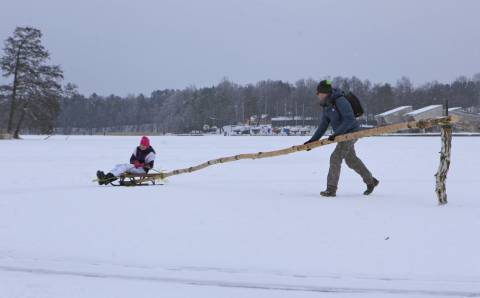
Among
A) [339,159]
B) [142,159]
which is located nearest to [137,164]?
[142,159]

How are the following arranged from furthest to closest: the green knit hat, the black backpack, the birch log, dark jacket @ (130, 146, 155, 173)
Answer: dark jacket @ (130, 146, 155, 173)
the black backpack
the green knit hat
the birch log

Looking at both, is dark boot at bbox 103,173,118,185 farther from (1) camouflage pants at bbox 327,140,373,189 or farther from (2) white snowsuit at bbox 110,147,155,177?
(1) camouflage pants at bbox 327,140,373,189

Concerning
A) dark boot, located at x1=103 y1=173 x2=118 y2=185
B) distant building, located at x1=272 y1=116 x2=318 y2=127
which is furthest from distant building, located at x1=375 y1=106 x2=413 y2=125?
dark boot, located at x1=103 y1=173 x2=118 y2=185

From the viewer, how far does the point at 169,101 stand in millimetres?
175875

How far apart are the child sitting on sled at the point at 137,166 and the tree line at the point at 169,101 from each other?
30.8 meters

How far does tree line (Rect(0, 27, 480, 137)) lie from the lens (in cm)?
5288

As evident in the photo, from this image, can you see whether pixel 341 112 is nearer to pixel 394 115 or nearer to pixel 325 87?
pixel 325 87

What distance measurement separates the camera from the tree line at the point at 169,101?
173 ft

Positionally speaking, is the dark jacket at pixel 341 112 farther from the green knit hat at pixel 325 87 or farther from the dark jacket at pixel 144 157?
the dark jacket at pixel 144 157

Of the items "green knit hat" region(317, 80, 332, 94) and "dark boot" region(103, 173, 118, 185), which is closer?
"green knit hat" region(317, 80, 332, 94)

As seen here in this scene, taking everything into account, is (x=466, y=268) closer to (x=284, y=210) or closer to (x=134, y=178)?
(x=284, y=210)

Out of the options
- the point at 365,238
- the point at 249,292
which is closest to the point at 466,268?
the point at 365,238

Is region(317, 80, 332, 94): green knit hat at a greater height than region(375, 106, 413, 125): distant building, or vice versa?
region(375, 106, 413, 125): distant building

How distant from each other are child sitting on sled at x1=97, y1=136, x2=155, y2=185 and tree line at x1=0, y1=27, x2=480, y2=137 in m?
30.8
